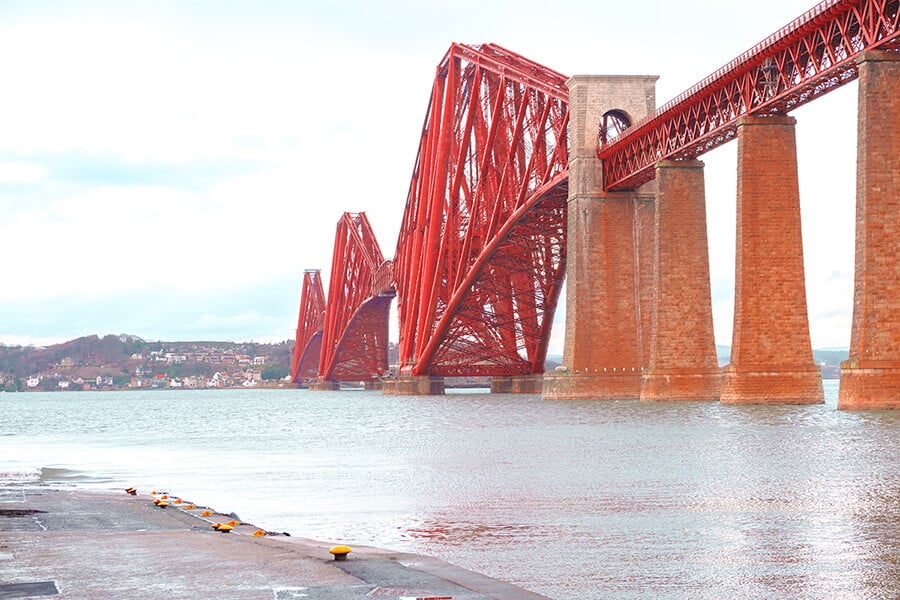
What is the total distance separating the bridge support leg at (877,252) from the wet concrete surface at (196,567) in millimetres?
26403

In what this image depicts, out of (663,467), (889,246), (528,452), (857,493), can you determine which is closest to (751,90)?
(889,246)

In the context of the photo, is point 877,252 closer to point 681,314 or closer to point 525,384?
point 681,314

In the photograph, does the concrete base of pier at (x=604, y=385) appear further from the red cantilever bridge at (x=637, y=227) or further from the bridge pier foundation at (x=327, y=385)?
the bridge pier foundation at (x=327, y=385)

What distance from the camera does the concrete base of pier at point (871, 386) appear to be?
37656 millimetres

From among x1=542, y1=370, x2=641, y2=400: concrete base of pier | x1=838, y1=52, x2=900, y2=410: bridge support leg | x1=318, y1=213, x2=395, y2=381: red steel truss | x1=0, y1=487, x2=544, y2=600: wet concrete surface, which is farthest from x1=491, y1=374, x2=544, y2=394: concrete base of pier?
x1=0, y1=487, x2=544, y2=600: wet concrete surface

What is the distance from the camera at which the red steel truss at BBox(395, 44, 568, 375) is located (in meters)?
81.2

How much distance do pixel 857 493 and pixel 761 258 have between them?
29634 mm

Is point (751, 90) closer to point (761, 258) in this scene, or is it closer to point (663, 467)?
point (761, 258)

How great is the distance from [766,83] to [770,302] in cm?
798

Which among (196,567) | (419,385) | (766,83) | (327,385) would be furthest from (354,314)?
(196,567)

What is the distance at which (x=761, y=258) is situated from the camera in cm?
4819

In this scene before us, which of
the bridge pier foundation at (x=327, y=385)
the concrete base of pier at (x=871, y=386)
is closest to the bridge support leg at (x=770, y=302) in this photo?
the concrete base of pier at (x=871, y=386)

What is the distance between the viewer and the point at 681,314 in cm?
5753

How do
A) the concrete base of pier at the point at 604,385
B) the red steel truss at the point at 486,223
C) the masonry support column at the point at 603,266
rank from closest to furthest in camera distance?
the concrete base of pier at the point at 604,385, the masonry support column at the point at 603,266, the red steel truss at the point at 486,223
